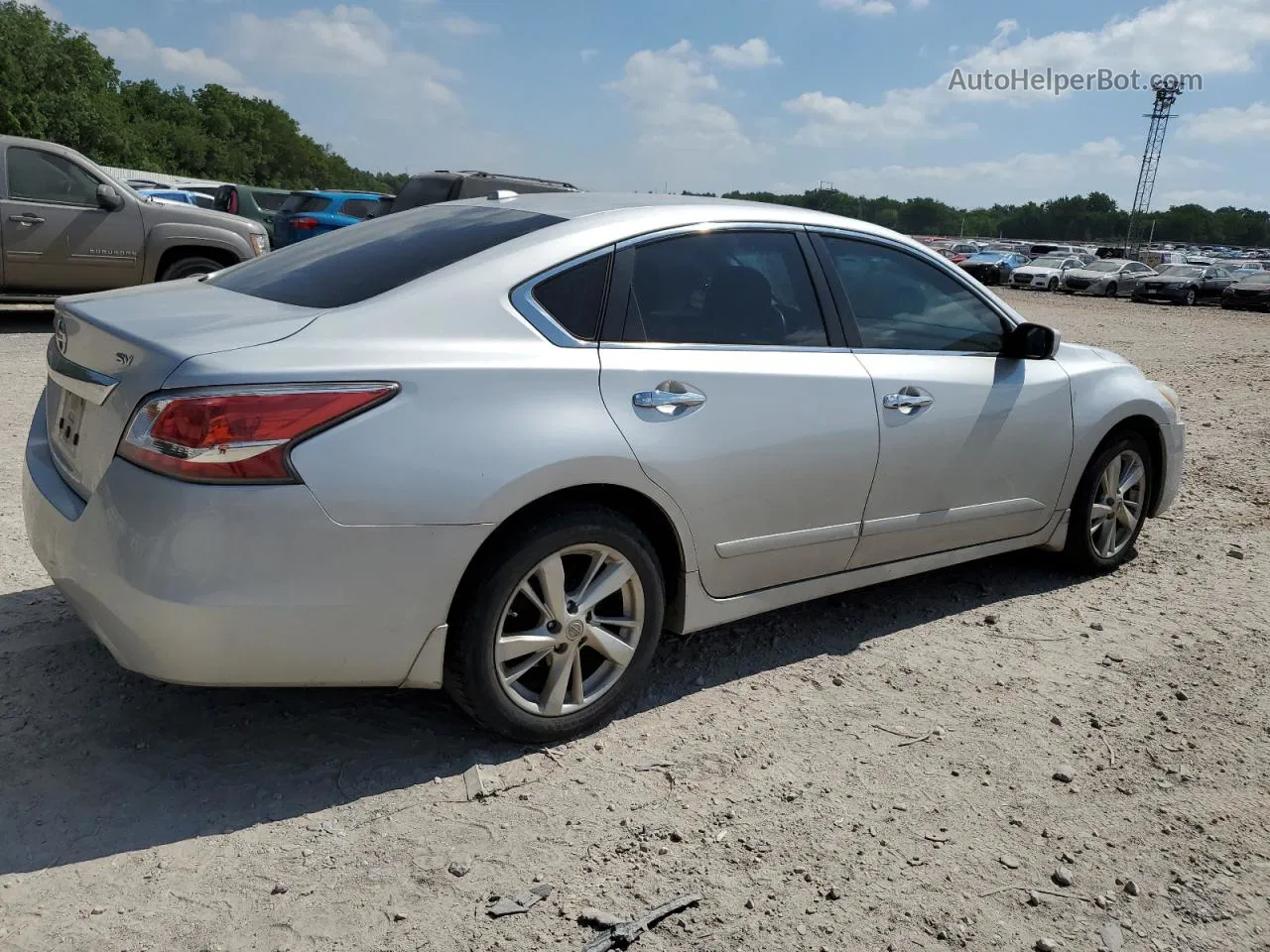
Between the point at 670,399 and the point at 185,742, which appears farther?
the point at 670,399

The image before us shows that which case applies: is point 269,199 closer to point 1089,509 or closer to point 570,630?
point 1089,509

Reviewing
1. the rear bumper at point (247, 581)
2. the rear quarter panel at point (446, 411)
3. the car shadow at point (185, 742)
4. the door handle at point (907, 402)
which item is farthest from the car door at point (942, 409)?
the rear bumper at point (247, 581)

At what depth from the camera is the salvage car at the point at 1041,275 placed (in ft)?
123

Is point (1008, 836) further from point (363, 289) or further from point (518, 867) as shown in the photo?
point (363, 289)

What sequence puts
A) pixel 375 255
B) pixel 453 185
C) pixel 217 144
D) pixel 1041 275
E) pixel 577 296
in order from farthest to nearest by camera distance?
pixel 217 144 < pixel 1041 275 < pixel 453 185 < pixel 375 255 < pixel 577 296

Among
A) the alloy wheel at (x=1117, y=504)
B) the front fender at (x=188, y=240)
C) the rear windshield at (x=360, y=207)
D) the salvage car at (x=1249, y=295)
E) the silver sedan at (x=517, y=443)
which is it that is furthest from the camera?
the salvage car at (x=1249, y=295)

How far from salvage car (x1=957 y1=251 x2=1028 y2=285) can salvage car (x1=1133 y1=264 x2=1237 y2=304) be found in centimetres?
655

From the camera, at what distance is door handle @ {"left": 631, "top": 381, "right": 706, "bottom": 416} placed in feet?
10.6

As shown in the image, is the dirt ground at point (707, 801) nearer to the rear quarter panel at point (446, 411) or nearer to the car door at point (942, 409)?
the car door at point (942, 409)

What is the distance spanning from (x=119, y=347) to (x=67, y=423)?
0.40 m

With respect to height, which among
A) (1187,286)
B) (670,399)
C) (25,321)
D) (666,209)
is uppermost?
(666,209)

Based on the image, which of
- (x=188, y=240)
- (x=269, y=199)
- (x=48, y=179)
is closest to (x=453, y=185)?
(x=188, y=240)

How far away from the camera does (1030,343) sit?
445 cm

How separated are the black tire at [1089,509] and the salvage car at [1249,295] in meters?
30.0
